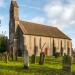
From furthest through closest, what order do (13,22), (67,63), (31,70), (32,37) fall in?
(13,22), (32,37), (67,63), (31,70)

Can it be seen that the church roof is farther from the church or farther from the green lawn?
the green lawn

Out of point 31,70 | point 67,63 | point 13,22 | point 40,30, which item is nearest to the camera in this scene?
point 31,70

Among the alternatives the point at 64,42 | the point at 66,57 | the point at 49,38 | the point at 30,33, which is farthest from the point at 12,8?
the point at 66,57

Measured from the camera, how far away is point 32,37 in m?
81.8

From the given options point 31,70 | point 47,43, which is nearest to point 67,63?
point 31,70

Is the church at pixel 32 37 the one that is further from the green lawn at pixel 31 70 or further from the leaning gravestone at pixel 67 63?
the leaning gravestone at pixel 67 63

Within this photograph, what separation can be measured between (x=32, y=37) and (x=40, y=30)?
6297 millimetres

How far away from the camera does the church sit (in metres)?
79.8

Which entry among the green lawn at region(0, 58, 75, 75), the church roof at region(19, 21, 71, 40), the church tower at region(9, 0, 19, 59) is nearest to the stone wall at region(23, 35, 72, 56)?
the church roof at region(19, 21, 71, 40)

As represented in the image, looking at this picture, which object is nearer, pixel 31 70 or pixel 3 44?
pixel 31 70

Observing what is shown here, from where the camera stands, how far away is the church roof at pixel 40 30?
8200cm

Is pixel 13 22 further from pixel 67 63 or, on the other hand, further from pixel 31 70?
pixel 31 70

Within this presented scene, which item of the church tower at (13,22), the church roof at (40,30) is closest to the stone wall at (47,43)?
the church roof at (40,30)

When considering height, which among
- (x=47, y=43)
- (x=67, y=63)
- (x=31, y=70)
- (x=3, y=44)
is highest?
(x=47, y=43)
